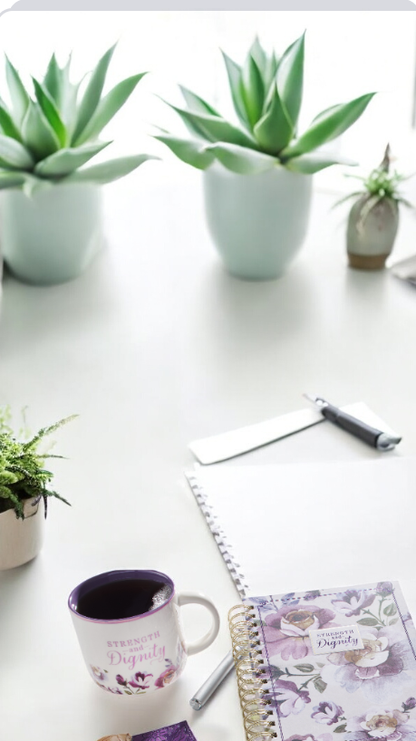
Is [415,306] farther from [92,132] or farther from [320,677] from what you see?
[320,677]

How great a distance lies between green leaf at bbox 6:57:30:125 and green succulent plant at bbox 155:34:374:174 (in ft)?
0.73

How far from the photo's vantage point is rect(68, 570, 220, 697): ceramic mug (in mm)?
702

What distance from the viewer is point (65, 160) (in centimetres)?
130

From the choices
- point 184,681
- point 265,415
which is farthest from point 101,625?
point 265,415

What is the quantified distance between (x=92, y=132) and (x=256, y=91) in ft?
0.87

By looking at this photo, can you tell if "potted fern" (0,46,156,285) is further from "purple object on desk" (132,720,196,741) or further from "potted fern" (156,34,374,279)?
"purple object on desk" (132,720,196,741)

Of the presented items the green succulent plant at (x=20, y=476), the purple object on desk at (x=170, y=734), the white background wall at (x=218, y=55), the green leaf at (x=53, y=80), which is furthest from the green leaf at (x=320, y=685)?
the white background wall at (x=218, y=55)

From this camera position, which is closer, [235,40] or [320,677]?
[320,677]

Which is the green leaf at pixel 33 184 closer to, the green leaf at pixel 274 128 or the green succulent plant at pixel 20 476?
the green leaf at pixel 274 128

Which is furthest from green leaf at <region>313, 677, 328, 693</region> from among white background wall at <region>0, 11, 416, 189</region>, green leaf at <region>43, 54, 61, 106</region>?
white background wall at <region>0, 11, 416, 189</region>

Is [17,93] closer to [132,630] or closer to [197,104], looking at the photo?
[197,104]

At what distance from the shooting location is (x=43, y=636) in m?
0.81

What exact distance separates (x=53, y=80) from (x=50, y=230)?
23 cm

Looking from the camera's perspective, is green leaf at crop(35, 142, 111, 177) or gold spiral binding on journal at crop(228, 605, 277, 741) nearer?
gold spiral binding on journal at crop(228, 605, 277, 741)
